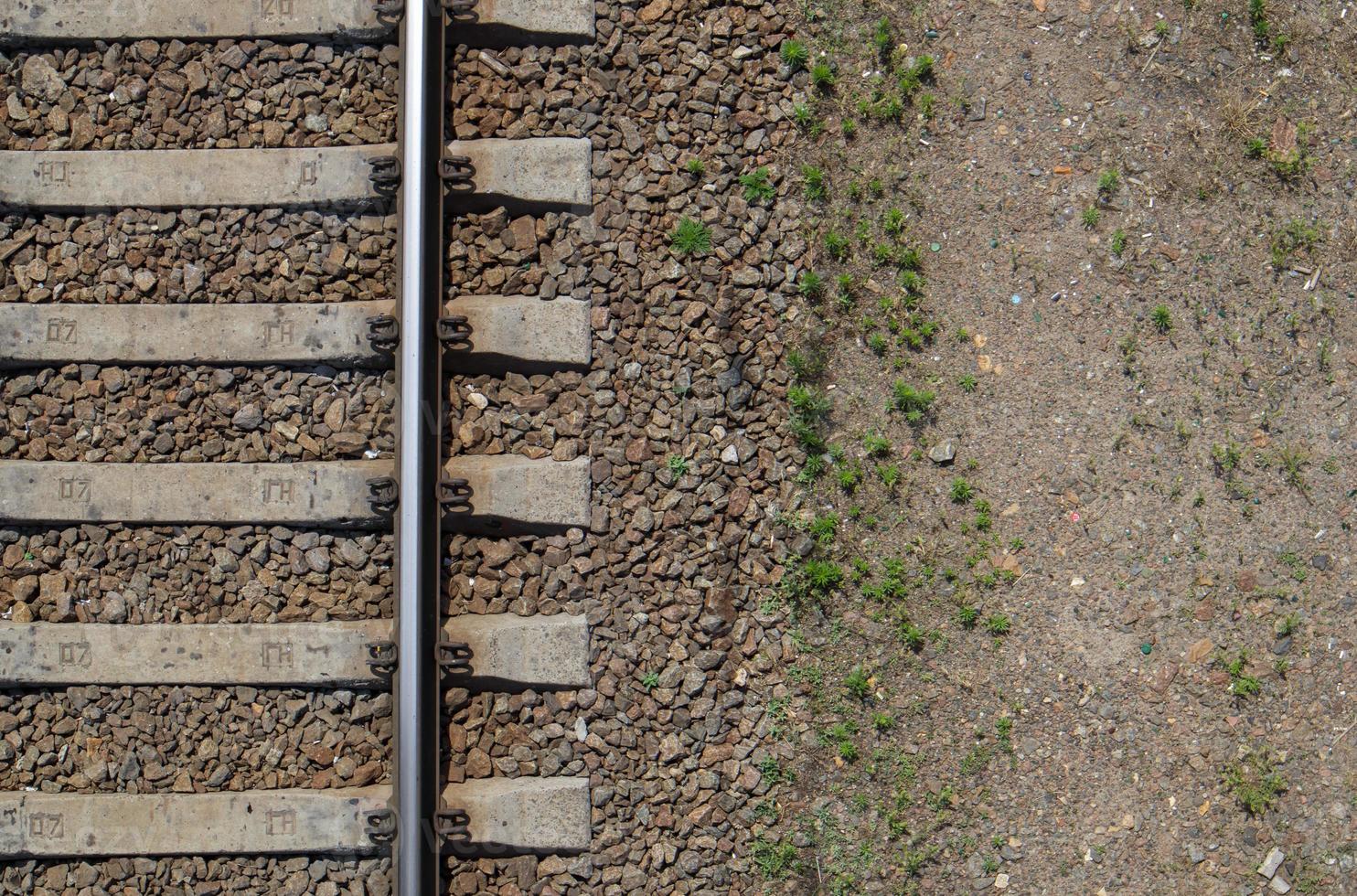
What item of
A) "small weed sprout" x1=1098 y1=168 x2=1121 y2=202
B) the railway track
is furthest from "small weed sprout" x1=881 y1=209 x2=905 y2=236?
the railway track

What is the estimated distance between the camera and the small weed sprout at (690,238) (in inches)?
190

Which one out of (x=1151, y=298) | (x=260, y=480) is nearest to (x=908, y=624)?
(x=1151, y=298)

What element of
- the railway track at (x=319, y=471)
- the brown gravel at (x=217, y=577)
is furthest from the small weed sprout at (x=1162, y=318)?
the brown gravel at (x=217, y=577)

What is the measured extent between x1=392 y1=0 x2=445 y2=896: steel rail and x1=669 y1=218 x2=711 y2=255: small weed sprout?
3.63 feet

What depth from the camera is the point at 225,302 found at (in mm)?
4805

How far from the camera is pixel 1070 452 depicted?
15.8 ft

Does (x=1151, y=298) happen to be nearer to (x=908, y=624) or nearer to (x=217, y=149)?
(x=908, y=624)

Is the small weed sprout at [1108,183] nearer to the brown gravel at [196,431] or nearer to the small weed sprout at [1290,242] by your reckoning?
the small weed sprout at [1290,242]

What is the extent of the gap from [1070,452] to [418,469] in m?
3.02

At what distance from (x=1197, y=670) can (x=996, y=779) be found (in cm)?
107

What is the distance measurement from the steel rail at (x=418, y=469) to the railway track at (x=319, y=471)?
0.5 inches

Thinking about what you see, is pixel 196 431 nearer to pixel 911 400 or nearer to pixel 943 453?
pixel 911 400

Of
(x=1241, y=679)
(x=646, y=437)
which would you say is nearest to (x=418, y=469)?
(x=646, y=437)

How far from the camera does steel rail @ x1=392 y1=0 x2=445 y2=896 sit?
4473mm
